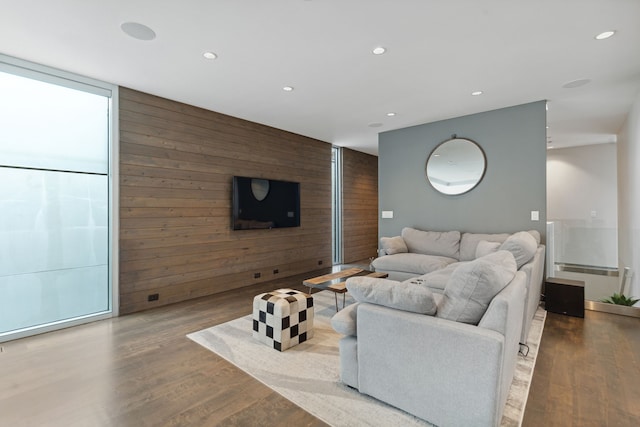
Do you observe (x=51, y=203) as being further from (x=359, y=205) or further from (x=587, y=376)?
(x=359, y=205)

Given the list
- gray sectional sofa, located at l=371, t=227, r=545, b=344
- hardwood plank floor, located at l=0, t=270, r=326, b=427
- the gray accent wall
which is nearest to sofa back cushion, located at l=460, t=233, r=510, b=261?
gray sectional sofa, located at l=371, t=227, r=545, b=344

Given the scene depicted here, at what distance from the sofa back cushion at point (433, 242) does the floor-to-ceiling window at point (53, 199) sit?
13.7 feet

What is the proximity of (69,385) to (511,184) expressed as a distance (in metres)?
5.30

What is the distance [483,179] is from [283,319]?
3.69m

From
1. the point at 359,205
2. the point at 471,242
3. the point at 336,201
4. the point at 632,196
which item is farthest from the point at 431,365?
the point at 359,205

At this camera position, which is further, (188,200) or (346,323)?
(188,200)

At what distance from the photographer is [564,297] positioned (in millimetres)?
3607

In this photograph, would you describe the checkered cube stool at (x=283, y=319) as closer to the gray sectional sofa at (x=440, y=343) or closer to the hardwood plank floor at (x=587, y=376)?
the gray sectional sofa at (x=440, y=343)

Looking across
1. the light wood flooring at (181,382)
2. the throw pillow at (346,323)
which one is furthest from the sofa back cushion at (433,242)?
the throw pillow at (346,323)

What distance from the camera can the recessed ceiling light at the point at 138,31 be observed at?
7.82 feet

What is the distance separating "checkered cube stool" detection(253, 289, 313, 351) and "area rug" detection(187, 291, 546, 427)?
69 millimetres

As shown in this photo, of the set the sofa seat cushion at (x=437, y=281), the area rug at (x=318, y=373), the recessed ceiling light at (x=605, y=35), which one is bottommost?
the area rug at (x=318, y=373)

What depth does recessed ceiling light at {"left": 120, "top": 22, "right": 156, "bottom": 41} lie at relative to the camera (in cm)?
238

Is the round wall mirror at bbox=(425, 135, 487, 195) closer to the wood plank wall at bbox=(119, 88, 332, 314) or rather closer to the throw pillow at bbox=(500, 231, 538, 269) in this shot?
the throw pillow at bbox=(500, 231, 538, 269)
